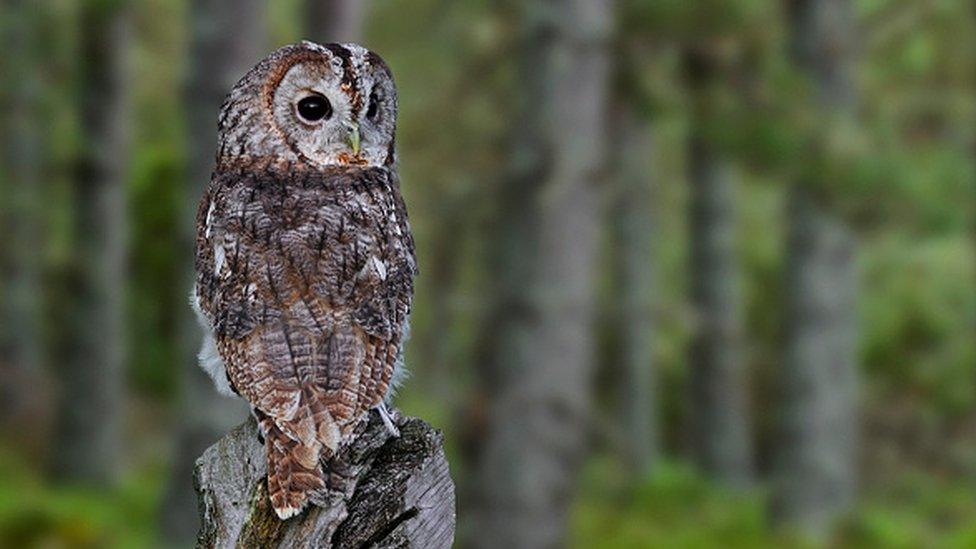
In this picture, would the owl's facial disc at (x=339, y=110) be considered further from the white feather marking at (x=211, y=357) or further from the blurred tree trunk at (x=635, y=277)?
the blurred tree trunk at (x=635, y=277)

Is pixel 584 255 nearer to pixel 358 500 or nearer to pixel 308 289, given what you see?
pixel 308 289

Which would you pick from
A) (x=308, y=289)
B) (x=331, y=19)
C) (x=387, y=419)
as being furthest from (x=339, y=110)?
(x=331, y=19)

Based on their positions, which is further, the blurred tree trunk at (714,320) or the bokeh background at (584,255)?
the blurred tree trunk at (714,320)

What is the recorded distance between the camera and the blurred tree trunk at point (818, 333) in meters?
16.1

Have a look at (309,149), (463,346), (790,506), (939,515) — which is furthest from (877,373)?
(309,149)

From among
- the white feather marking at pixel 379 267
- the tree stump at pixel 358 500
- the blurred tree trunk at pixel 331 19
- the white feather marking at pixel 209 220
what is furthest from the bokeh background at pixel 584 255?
the tree stump at pixel 358 500

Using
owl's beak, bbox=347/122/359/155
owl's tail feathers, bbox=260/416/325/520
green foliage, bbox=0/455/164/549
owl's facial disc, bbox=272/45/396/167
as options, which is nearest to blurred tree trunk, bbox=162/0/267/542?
green foliage, bbox=0/455/164/549

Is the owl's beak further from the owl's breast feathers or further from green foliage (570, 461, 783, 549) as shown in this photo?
green foliage (570, 461, 783, 549)

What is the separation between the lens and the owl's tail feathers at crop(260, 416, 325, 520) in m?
3.41

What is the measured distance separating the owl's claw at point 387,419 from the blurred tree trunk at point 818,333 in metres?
12.6

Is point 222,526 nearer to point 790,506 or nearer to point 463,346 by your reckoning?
point 790,506

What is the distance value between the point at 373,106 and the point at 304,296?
79cm

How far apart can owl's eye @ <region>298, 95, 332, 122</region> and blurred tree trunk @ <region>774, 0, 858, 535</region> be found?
12.0 m

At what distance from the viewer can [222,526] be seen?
3584 mm
